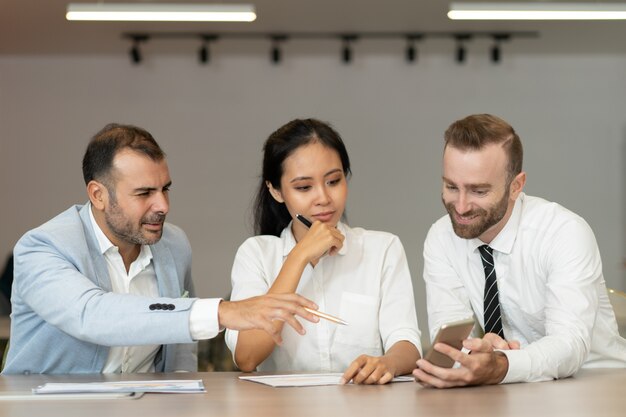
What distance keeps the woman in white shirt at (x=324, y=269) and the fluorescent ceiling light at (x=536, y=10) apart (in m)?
3.69

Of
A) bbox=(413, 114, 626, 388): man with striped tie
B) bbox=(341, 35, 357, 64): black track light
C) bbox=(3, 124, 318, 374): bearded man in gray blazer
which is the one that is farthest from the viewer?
bbox=(341, 35, 357, 64): black track light

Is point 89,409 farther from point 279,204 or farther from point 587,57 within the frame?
point 587,57

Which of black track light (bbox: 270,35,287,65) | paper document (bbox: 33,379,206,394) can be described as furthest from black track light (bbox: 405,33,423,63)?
paper document (bbox: 33,379,206,394)

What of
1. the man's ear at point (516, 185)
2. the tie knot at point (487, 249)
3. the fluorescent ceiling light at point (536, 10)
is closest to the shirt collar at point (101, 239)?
the tie knot at point (487, 249)

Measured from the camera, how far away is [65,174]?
8984 millimetres

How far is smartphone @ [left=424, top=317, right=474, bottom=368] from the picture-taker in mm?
2271

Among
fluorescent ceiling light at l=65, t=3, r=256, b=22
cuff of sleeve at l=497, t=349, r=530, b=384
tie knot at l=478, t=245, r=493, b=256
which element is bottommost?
cuff of sleeve at l=497, t=349, r=530, b=384

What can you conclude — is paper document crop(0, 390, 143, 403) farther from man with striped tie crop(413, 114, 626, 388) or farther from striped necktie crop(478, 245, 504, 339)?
striped necktie crop(478, 245, 504, 339)

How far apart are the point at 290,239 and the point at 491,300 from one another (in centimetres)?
69

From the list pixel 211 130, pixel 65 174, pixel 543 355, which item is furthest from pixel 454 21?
pixel 543 355

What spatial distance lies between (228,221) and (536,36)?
3342 millimetres

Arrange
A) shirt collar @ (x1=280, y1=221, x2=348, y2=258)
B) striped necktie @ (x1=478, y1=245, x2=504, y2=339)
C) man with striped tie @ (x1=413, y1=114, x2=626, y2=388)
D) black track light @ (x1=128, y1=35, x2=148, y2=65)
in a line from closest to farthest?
man with striped tie @ (x1=413, y1=114, x2=626, y2=388)
striped necktie @ (x1=478, y1=245, x2=504, y2=339)
shirt collar @ (x1=280, y1=221, x2=348, y2=258)
black track light @ (x1=128, y1=35, x2=148, y2=65)

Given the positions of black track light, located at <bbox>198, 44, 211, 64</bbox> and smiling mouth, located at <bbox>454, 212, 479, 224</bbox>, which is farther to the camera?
black track light, located at <bbox>198, 44, 211, 64</bbox>

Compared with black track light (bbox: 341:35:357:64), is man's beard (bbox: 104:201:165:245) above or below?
below
